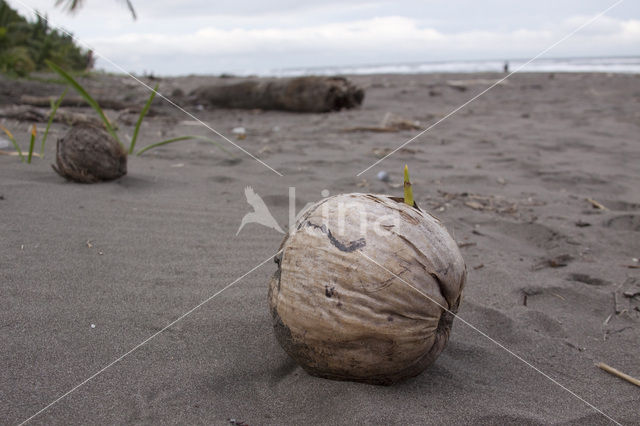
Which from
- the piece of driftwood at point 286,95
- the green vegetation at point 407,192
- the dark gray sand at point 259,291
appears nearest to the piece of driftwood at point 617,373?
the dark gray sand at point 259,291

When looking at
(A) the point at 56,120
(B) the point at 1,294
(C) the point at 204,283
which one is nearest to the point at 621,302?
(C) the point at 204,283

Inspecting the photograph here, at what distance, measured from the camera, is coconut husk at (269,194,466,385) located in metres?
1.50

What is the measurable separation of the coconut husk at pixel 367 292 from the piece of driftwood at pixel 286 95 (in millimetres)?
6414

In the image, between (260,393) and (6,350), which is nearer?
(260,393)

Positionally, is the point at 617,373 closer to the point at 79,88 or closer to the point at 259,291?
the point at 259,291

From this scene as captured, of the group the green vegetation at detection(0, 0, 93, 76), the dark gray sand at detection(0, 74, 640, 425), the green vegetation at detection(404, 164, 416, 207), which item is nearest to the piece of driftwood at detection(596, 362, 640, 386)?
the dark gray sand at detection(0, 74, 640, 425)

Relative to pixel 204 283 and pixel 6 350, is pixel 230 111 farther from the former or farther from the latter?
pixel 6 350

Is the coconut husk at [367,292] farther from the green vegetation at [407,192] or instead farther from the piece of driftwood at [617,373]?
the piece of driftwood at [617,373]

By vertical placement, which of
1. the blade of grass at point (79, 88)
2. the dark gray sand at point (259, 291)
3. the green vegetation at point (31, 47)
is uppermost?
the green vegetation at point (31, 47)

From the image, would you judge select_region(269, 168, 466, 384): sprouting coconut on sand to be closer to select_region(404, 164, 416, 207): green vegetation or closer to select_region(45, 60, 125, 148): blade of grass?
select_region(404, 164, 416, 207): green vegetation

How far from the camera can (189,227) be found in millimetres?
2979

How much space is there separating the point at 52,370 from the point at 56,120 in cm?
432

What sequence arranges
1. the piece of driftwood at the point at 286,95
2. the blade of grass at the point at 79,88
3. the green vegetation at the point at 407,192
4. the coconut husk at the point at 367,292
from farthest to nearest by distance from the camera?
the piece of driftwood at the point at 286,95, the blade of grass at the point at 79,88, the green vegetation at the point at 407,192, the coconut husk at the point at 367,292

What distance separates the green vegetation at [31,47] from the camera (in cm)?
827
